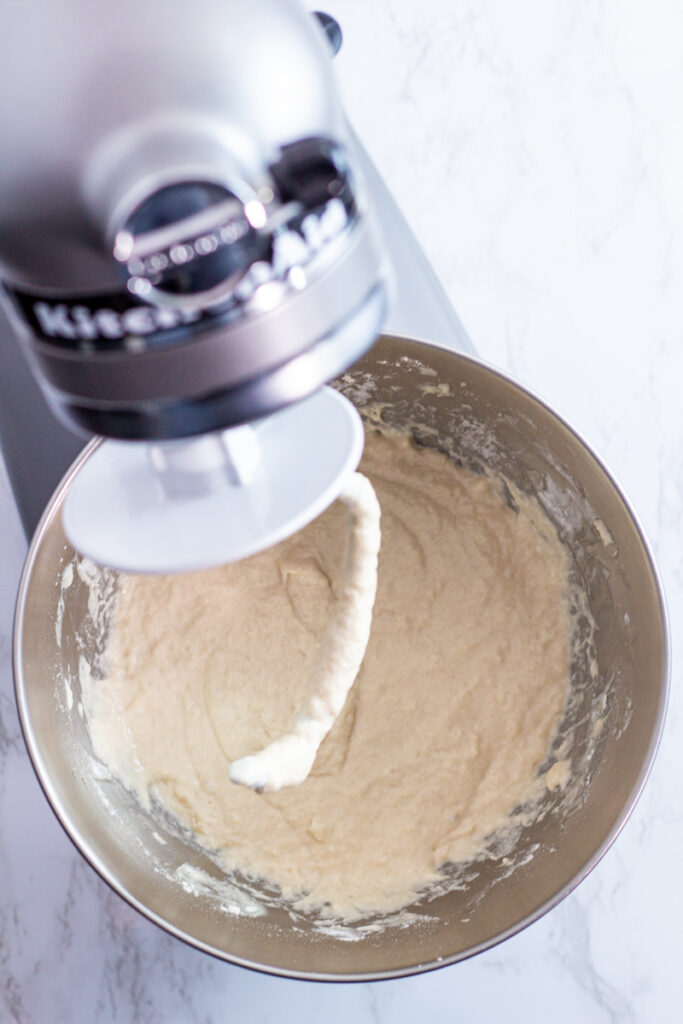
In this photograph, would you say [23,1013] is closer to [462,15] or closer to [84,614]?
[84,614]

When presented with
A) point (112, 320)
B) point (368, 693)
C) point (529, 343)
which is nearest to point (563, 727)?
point (368, 693)

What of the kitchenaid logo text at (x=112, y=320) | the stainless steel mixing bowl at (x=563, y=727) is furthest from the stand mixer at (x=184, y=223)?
the stainless steel mixing bowl at (x=563, y=727)

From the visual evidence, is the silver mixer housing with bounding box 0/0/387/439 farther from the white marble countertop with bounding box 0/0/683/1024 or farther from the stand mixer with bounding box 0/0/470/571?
the white marble countertop with bounding box 0/0/683/1024

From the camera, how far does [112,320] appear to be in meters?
0.41

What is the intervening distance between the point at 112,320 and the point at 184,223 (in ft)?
0.20

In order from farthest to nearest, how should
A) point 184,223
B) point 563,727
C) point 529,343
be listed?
point 529,343, point 563,727, point 184,223

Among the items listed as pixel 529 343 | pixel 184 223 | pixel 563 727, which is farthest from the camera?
pixel 529 343

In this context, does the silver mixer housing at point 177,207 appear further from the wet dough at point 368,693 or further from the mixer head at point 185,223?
the wet dough at point 368,693

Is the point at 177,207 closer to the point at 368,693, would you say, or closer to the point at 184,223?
the point at 184,223

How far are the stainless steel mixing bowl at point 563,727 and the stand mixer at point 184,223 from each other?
18.8 inches

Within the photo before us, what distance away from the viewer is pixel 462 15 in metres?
1.42

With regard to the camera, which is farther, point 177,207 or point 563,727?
point 563,727

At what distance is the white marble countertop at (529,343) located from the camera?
1130mm

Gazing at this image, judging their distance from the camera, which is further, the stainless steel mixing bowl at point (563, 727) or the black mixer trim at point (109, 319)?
the stainless steel mixing bowl at point (563, 727)
